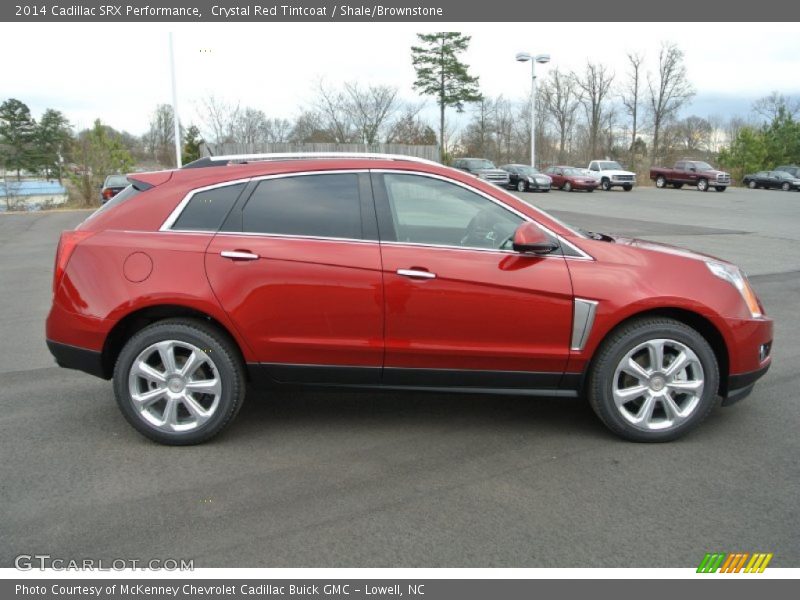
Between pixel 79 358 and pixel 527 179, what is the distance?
3592 cm

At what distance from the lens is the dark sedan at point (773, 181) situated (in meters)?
42.9

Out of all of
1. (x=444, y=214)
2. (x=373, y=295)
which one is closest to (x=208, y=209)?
(x=373, y=295)

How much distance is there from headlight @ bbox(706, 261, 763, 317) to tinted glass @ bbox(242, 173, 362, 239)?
2.26m

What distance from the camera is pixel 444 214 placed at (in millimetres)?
4184

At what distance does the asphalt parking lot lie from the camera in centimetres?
300

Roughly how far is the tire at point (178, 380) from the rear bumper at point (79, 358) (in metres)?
0.18

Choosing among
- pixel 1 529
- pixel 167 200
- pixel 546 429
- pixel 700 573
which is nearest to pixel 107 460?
pixel 1 529

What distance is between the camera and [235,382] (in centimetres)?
405

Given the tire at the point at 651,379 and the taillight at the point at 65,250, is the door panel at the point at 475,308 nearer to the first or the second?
the tire at the point at 651,379

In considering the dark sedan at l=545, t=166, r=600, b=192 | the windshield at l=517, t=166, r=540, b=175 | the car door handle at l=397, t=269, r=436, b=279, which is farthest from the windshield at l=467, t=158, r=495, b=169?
the car door handle at l=397, t=269, r=436, b=279

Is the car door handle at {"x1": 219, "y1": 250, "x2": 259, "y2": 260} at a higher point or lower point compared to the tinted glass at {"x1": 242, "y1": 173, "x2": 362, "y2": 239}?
lower

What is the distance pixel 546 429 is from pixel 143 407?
255 cm

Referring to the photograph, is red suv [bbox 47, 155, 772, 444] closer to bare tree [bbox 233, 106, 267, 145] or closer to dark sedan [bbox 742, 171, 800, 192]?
bare tree [bbox 233, 106, 267, 145]

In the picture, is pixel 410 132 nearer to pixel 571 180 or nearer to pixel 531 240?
pixel 571 180
